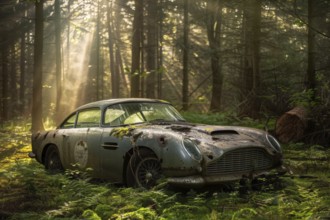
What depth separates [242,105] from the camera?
14359mm

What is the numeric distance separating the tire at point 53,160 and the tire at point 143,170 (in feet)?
9.01

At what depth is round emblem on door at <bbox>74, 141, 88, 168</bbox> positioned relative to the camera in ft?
24.2

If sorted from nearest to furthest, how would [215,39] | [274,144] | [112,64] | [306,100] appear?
1. [274,144]
2. [306,100]
3. [215,39]
4. [112,64]

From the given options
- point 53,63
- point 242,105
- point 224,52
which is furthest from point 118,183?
point 53,63

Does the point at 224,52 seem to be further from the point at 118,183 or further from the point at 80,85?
the point at 80,85

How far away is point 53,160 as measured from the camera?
8.73 meters

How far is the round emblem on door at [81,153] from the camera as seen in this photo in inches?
291

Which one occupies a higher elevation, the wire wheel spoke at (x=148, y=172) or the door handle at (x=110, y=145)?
the door handle at (x=110, y=145)

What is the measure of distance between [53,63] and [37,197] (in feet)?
144

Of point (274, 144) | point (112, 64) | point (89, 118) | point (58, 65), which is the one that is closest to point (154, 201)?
point (274, 144)

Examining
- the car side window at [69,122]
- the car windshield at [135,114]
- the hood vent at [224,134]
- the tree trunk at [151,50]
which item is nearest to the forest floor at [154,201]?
the hood vent at [224,134]

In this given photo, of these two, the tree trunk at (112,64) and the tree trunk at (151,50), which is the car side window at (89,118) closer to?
the tree trunk at (151,50)

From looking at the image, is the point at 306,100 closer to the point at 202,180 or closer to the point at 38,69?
the point at 202,180

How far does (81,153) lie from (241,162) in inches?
126
